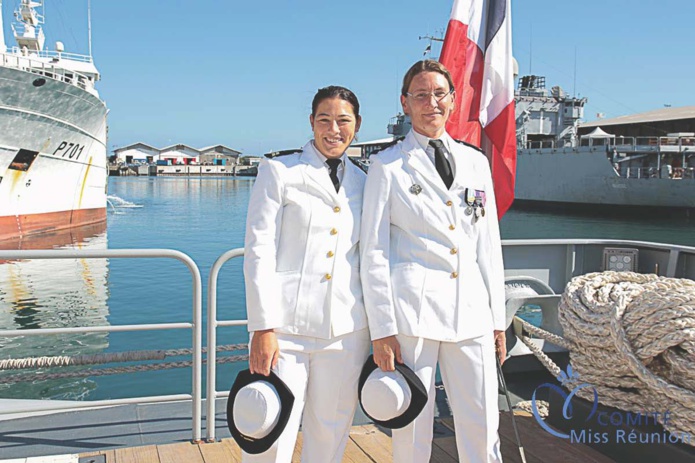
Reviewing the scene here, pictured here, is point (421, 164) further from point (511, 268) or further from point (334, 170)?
point (511, 268)

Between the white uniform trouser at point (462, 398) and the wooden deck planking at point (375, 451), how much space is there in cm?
69

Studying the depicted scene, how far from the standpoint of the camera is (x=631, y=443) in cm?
249

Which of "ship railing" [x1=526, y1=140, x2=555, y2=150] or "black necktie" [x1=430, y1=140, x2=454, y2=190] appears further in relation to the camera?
"ship railing" [x1=526, y1=140, x2=555, y2=150]

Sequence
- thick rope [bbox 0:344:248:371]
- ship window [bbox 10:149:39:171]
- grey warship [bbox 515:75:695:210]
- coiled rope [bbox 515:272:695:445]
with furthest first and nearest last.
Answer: grey warship [bbox 515:75:695:210] < ship window [bbox 10:149:39:171] < thick rope [bbox 0:344:248:371] < coiled rope [bbox 515:272:695:445]

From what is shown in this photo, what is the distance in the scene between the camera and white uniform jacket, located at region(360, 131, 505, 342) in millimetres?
1901

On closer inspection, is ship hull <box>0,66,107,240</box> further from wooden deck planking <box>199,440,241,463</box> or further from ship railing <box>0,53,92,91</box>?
wooden deck planking <box>199,440,241,463</box>

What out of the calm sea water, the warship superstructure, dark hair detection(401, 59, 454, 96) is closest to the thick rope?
dark hair detection(401, 59, 454, 96)

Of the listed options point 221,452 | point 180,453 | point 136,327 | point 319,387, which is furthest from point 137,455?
point 319,387

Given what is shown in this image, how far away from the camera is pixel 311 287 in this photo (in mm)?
1902

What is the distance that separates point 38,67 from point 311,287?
2229 centimetres

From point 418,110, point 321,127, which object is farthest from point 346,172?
point 418,110

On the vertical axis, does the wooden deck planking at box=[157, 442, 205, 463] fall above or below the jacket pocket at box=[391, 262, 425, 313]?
below

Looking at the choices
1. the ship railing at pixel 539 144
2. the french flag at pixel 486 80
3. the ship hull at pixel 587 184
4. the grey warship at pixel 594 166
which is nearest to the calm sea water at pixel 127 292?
the ship hull at pixel 587 184

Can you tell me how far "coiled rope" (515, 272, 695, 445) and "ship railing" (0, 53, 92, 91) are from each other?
A: 17925 mm
